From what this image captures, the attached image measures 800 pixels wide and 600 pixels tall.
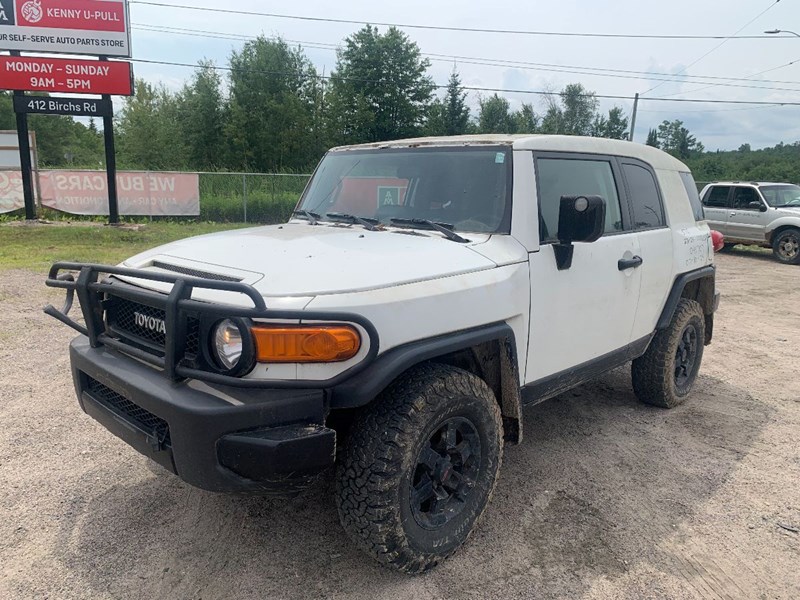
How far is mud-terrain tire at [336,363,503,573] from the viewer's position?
2475 millimetres

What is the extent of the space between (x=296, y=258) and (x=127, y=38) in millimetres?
15445

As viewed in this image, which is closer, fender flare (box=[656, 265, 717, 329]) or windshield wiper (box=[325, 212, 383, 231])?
windshield wiper (box=[325, 212, 383, 231])

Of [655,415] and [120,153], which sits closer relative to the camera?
[655,415]

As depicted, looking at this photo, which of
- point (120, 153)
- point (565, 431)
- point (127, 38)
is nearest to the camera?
point (565, 431)

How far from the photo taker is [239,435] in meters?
2.24

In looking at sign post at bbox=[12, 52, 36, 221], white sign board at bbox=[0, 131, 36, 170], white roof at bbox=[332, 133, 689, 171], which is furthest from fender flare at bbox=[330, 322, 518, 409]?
white sign board at bbox=[0, 131, 36, 170]

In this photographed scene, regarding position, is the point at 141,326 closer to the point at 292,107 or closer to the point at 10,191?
the point at 10,191

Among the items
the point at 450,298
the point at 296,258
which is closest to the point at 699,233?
the point at 450,298

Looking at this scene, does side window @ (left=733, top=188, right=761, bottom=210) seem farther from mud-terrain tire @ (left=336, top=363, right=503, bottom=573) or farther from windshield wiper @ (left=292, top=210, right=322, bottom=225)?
mud-terrain tire @ (left=336, top=363, right=503, bottom=573)

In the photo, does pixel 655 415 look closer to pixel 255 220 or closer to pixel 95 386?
pixel 95 386

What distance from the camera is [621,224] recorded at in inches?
157

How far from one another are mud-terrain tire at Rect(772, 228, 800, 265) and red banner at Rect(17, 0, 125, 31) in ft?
55.9

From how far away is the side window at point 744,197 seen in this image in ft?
49.6

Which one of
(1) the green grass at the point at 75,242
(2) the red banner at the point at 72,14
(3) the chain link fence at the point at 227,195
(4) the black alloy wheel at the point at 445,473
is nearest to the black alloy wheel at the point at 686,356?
(4) the black alloy wheel at the point at 445,473
